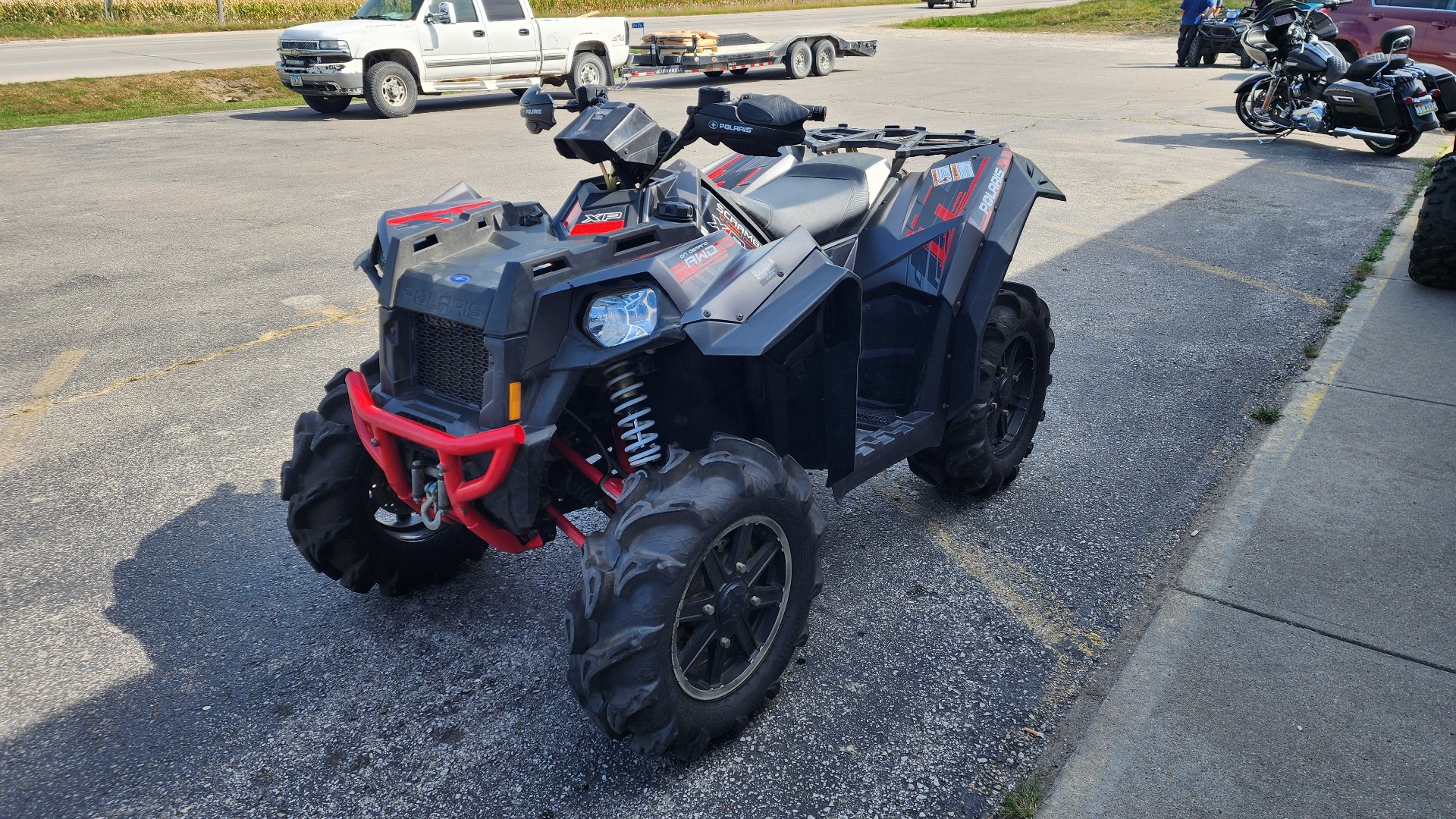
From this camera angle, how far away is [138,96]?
1802 centimetres

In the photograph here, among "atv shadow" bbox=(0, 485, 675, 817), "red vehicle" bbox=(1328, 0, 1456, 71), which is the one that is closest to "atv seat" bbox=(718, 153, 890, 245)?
"atv shadow" bbox=(0, 485, 675, 817)

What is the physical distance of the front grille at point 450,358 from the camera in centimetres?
279

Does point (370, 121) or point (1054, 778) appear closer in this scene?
point (1054, 778)

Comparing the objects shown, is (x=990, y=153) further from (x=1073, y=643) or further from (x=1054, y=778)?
(x=1054, y=778)

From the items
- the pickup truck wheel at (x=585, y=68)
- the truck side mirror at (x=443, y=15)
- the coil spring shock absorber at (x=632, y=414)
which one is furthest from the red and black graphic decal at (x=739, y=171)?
the pickup truck wheel at (x=585, y=68)

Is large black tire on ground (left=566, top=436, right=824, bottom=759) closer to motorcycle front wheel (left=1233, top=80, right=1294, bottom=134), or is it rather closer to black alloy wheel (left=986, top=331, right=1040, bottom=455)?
black alloy wheel (left=986, top=331, right=1040, bottom=455)

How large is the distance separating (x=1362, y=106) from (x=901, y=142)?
10667 millimetres

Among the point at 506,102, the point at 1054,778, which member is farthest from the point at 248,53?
the point at 1054,778

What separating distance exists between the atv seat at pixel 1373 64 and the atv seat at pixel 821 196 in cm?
1114

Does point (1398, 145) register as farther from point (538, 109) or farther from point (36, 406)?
point (36, 406)

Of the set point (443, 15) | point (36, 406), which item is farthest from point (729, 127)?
point (443, 15)

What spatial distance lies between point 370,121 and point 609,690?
15.0 m

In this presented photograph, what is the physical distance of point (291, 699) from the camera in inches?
125

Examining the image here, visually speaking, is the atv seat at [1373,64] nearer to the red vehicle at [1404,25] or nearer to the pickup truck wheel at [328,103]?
the red vehicle at [1404,25]
